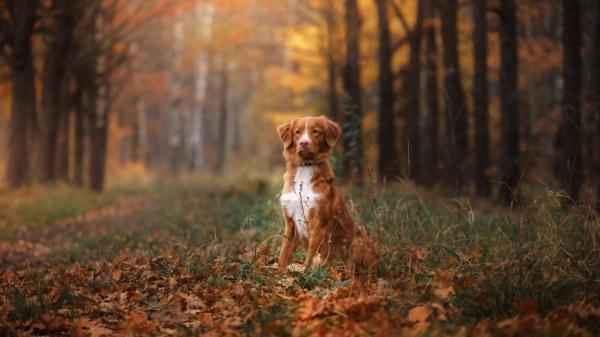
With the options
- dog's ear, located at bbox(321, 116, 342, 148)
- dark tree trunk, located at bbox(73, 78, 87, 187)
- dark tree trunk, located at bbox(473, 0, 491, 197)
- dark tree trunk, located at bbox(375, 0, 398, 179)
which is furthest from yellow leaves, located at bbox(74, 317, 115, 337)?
dark tree trunk, located at bbox(73, 78, 87, 187)

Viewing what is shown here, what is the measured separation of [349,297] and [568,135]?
7.60m

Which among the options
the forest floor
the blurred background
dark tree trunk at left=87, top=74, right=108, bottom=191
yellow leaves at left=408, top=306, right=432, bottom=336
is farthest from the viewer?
dark tree trunk at left=87, top=74, right=108, bottom=191

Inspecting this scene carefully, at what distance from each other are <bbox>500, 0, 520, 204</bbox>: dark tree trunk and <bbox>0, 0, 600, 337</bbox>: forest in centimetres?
4

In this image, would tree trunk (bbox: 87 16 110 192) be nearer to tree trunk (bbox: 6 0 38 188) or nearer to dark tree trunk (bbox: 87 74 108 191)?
dark tree trunk (bbox: 87 74 108 191)

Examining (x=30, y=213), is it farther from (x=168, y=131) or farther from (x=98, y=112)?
(x=168, y=131)

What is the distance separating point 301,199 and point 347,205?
2.29 meters

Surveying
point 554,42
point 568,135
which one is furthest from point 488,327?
point 554,42

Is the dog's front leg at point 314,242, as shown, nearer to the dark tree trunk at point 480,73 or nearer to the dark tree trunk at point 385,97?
the dark tree trunk at point 480,73

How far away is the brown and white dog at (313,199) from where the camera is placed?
5.88m

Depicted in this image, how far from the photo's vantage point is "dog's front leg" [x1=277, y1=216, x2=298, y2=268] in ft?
20.1

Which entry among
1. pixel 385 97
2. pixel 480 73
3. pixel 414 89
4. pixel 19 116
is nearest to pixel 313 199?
pixel 480 73

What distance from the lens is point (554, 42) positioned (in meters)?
21.6

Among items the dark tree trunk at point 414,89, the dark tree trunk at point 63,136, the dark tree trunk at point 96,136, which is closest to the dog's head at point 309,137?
the dark tree trunk at point 414,89

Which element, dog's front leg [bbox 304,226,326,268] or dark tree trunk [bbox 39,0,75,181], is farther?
dark tree trunk [bbox 39,0,75,181]
